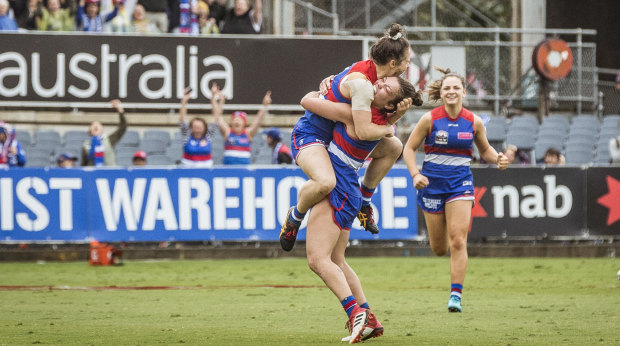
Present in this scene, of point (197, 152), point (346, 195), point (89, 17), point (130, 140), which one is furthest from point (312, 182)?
point (89, 17)

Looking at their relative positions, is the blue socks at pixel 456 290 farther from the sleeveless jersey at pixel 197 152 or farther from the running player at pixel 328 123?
the sleeveless jersey at pixel 197 152

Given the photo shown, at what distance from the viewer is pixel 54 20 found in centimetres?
2153

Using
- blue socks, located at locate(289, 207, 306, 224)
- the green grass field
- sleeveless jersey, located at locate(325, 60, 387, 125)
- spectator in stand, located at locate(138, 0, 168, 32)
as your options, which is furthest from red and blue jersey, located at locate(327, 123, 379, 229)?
spectator in stand, located at locate(138, 0, 168, 32)

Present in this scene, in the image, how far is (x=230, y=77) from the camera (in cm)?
2152

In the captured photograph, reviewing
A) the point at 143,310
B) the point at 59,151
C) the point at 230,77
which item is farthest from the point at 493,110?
the point at 143,310

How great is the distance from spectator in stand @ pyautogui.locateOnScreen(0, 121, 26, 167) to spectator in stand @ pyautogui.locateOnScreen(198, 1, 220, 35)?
520 cm

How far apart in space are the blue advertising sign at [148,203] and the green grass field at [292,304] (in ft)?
1.99

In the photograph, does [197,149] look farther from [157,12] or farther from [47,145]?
[157,12]

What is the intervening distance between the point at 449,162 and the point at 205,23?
1232 centimetres

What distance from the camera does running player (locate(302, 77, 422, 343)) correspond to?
321 inches

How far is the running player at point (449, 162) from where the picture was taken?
1072 cm

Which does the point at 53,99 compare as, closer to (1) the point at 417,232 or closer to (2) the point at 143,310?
(1) the point at 417,232

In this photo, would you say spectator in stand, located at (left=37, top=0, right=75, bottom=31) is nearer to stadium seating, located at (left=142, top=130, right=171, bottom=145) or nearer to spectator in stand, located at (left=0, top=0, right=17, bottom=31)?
spectator in stand, located at (left=0, top=0, right=17, bottom=31)

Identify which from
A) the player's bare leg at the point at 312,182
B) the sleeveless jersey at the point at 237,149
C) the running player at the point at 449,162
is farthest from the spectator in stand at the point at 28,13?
the player's bare leg at the point at 312,182
